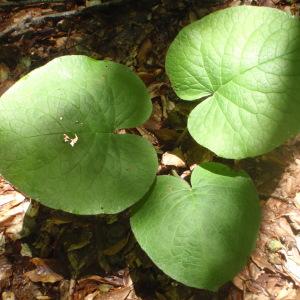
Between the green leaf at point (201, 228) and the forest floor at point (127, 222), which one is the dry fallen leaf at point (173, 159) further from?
the green leaf at point (201, 228)

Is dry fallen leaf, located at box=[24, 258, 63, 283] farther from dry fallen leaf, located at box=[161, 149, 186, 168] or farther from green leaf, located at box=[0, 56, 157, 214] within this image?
dry fallen leaf, located at box=[161, 149, 186, 168]

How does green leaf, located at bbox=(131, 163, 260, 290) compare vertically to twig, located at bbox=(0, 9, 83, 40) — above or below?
below

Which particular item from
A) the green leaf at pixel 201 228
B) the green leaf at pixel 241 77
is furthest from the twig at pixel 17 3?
the green leaf at pixel 201 228

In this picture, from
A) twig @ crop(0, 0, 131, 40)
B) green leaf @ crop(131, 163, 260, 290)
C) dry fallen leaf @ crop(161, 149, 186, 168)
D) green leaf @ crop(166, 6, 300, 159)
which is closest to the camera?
green leaf @ crop(131, 163, 260, 290)

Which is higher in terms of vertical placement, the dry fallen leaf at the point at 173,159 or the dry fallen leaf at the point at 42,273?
the dry fallen leaf at the point at 173,159

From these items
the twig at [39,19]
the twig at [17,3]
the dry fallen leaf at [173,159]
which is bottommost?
the dry fallen leaf at [173,159]

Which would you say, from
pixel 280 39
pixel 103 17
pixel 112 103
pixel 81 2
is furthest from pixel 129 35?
pixel 280 39

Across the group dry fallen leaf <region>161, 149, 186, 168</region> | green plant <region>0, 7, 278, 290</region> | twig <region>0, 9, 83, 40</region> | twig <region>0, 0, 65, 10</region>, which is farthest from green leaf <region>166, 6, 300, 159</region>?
twig <region>0, 0, 65, 10</region>
